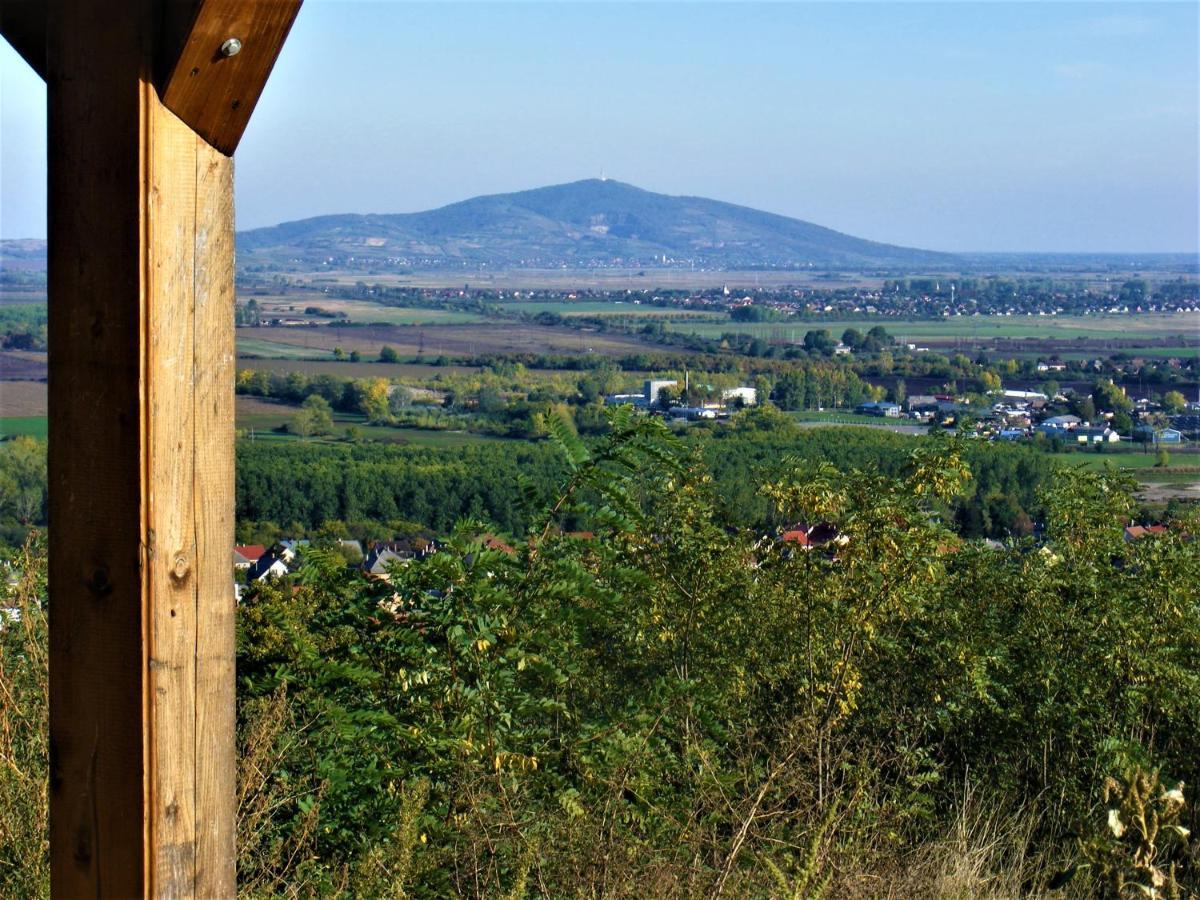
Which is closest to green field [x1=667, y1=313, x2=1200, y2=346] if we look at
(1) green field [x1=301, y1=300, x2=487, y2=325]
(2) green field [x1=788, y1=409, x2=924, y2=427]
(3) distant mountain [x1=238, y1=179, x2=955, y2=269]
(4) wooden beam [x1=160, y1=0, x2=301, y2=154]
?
(1) green field [x1=301, y1=300, x2=487, y2=325]

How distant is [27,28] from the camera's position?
4.96 feet

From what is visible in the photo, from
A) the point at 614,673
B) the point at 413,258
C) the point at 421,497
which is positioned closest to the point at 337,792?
the point at 614,673

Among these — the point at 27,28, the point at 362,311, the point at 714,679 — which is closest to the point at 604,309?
the point at 362,311

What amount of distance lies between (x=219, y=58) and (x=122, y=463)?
454 millimetres

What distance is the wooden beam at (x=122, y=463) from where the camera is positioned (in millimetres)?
1406

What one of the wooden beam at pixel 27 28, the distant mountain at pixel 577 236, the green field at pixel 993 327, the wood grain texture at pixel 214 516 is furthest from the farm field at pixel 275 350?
the distant mountain at pixel 577 236

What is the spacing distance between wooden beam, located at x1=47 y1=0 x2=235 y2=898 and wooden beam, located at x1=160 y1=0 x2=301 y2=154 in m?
0.03

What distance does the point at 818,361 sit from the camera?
130ft

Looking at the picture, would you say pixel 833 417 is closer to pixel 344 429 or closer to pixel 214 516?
pixel 344 429

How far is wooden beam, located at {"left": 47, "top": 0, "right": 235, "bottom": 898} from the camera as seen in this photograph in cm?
141

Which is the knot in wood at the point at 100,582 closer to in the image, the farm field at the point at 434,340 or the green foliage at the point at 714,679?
the green foliage at the point at 714,679

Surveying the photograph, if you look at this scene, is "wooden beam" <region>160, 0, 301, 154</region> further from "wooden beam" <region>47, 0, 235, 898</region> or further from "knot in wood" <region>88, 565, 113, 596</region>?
"knot in wood" <region>88, 565, 113, 596</region>

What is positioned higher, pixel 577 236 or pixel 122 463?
pixel 577 236

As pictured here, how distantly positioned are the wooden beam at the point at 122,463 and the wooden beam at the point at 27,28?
9 cm
